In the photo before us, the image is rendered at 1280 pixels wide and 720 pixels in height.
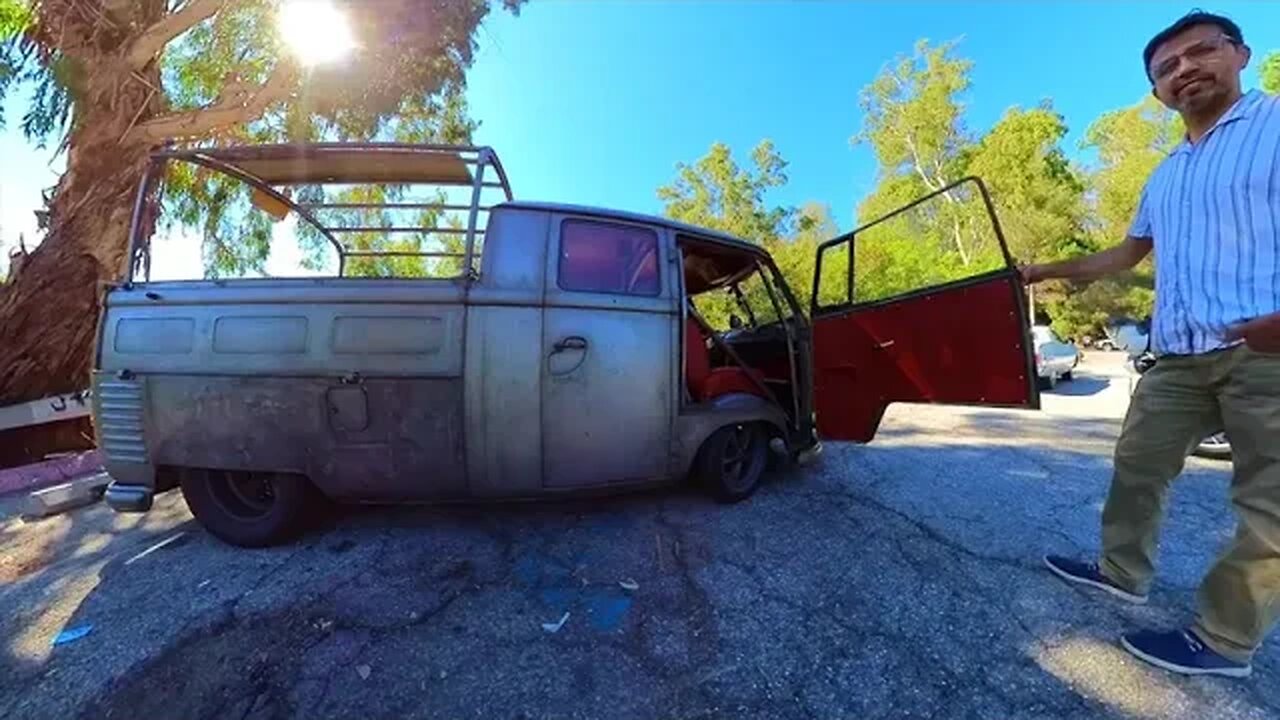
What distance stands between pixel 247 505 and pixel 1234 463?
179 inches

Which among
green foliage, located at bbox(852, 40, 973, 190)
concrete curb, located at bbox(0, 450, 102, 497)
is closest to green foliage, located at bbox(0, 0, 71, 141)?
concrete curb, located at bbox(0, 450, 102, 497)

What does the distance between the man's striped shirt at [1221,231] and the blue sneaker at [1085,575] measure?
106 cm

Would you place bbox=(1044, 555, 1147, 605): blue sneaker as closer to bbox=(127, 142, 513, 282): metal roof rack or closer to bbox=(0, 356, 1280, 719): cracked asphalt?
bbox=(0, 356, 1280, 719): cracked asphalt

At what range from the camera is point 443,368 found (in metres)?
2.69

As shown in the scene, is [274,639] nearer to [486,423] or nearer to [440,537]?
[440,537]

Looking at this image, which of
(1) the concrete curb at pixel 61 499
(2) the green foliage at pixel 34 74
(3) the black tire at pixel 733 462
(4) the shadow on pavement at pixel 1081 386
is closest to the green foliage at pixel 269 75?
(2) the green foliage at pixel 34 74

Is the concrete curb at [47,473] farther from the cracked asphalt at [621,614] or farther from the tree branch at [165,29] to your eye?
the tree branch at [165,29]

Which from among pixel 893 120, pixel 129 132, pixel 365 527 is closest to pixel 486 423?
pixel 365 527

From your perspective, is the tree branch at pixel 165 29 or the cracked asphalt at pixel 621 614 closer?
the cracked asphalt at pixel 621 614

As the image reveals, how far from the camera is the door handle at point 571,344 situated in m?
2.83

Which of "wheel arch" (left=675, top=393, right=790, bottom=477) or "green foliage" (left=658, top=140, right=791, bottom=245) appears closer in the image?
"wheel arch" (left=675, top=393, right=790, bottom=477)

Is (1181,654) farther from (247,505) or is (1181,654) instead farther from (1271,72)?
(1271,72)

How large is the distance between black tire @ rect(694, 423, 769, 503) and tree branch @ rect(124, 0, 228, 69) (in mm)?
8616

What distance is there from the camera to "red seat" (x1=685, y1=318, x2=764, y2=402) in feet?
11.5
